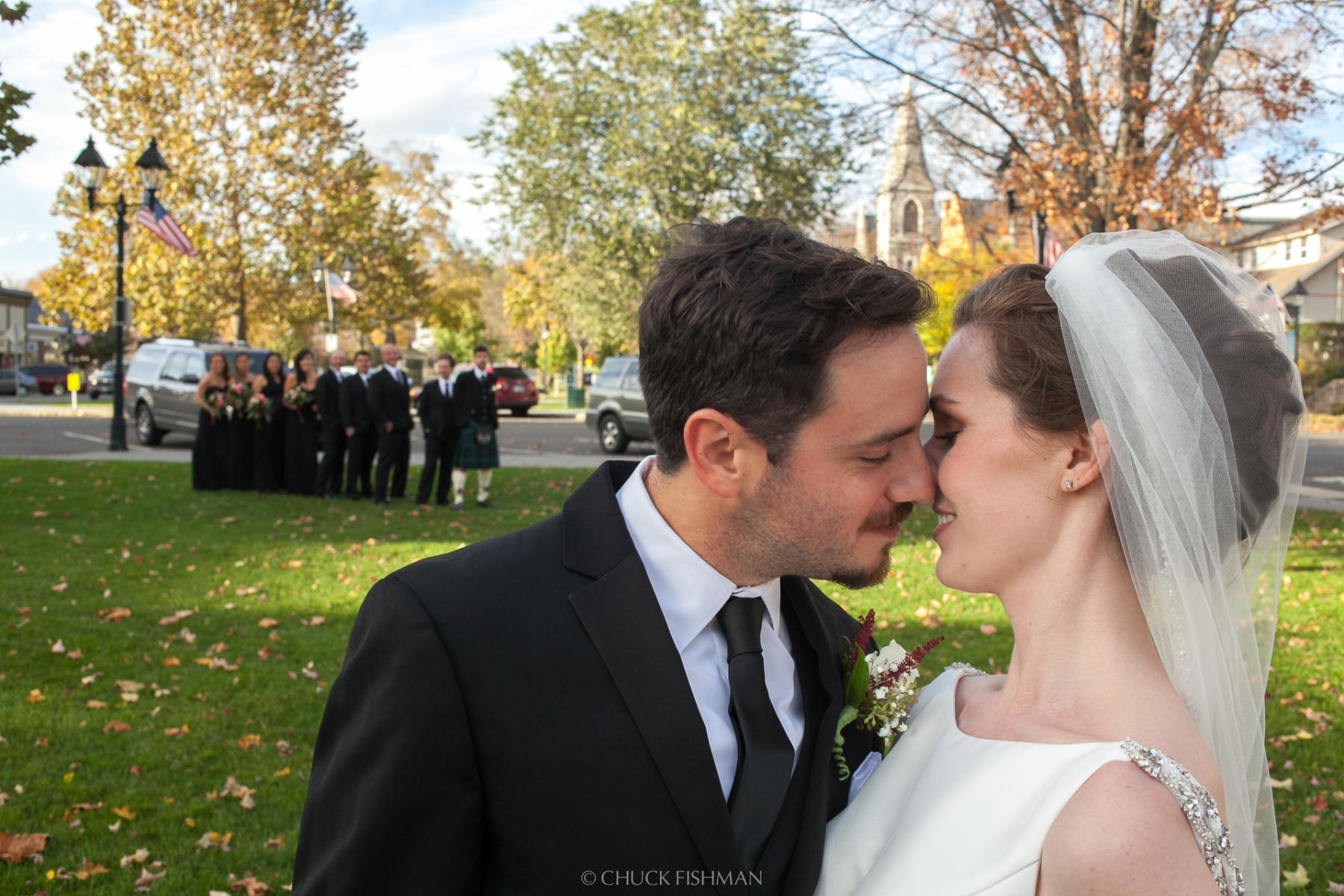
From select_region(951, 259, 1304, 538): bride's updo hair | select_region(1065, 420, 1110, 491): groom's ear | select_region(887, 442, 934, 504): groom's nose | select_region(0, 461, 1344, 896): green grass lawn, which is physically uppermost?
select_region(951, 259, 1304, 538): bride's updo hair

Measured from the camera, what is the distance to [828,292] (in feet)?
6.73

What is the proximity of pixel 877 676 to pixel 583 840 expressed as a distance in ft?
2.64

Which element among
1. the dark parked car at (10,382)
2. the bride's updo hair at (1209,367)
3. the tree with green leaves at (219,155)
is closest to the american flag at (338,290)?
the tree with green leaves at (219,155)

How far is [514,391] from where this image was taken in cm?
3503

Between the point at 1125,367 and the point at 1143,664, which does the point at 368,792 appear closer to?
the point at 1143,664

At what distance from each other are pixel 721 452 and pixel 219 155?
1269 inches

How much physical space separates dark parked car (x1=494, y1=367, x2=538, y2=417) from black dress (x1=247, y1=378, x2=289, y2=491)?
1867cm

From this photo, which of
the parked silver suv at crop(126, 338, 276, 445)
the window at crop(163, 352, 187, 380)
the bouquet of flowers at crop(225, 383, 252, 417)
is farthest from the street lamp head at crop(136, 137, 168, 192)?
the bouquet of flowers at crop(225, 383, 252, 417)

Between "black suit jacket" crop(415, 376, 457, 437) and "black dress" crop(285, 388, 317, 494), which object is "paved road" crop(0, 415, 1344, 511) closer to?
"black suit jacket" crop(415, 376, 457, 437)

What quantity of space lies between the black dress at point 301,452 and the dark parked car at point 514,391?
743 inches

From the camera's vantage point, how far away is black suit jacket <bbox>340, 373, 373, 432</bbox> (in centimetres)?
1454

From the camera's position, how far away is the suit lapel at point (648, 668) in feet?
5.89

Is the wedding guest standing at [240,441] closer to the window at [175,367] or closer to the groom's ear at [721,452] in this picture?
the window at [175,367]

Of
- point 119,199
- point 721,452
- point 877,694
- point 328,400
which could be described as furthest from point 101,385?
point 877,694
